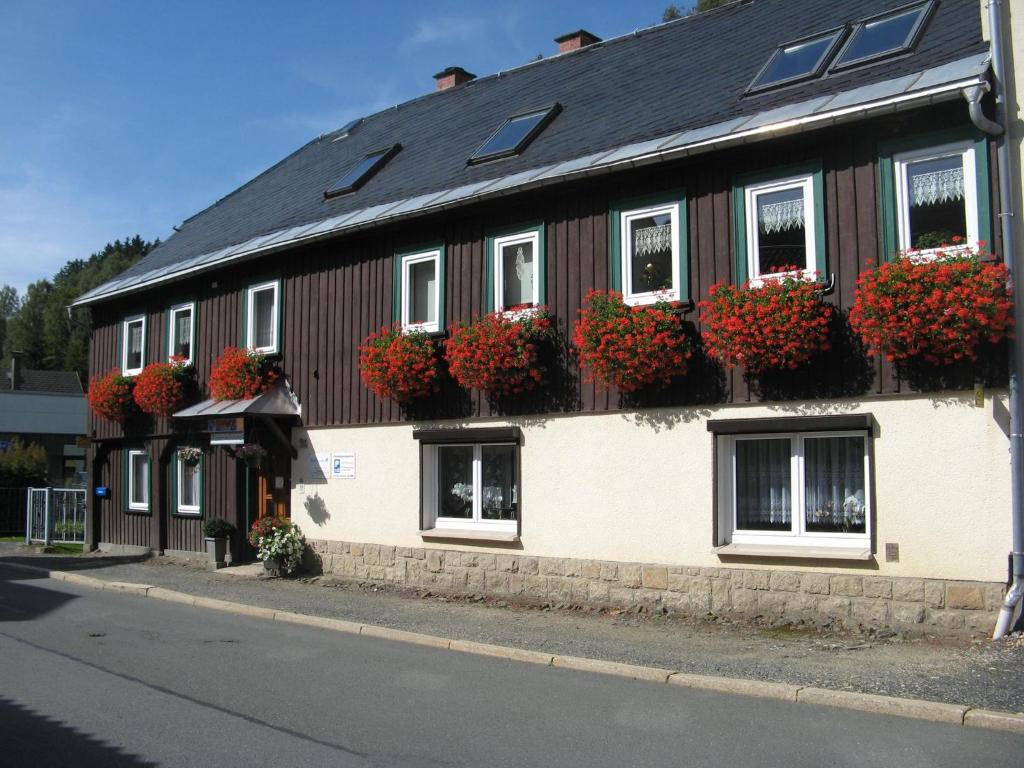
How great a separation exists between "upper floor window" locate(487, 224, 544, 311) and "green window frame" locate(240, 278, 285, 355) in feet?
16.2

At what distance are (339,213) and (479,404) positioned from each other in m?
4.99

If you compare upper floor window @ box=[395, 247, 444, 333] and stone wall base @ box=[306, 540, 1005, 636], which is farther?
upper floor window @ box=[395, 247, 444, 333]

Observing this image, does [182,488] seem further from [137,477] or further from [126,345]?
[126,345]

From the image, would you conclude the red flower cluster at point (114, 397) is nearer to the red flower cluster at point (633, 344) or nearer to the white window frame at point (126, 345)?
the white window frame at point (126, 345)

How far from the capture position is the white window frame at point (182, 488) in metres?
19.1

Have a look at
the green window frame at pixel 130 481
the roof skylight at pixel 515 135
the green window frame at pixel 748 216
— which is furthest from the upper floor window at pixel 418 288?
the green window frame at pixel 130 481

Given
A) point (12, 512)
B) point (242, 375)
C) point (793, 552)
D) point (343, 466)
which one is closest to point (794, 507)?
point (793, 552)

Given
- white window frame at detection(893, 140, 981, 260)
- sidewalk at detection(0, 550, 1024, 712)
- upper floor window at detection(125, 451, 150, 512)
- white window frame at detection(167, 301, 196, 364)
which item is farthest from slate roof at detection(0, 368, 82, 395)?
white window frame at detection(893, 140, 981, 260)

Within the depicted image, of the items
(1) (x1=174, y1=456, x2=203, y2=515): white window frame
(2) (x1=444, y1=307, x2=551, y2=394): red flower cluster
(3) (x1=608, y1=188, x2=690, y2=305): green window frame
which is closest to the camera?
(3) (x1=608, y1=188, x2=690, y2=305): green window frame

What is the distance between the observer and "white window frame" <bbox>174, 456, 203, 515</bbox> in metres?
19.1

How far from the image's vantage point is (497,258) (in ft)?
46.1

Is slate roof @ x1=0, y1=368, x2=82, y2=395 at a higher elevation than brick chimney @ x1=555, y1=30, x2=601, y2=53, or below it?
below

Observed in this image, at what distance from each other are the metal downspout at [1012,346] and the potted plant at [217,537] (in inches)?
496

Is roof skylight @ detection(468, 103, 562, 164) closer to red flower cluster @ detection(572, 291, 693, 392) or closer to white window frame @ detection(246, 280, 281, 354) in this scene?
red flower cluster @ detection(572, 291, 693, 392)
